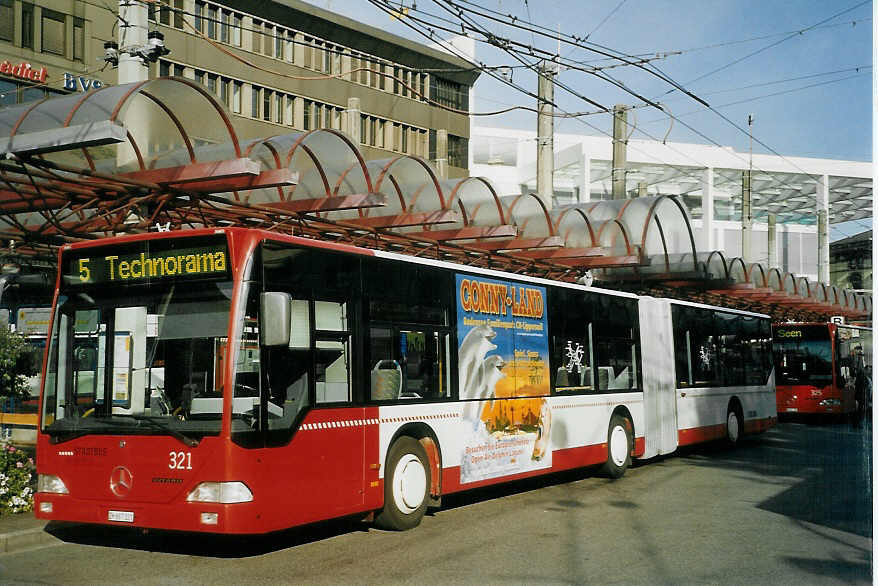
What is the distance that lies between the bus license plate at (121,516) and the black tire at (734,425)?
15.4 metres

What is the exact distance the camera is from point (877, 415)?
20.3 feet

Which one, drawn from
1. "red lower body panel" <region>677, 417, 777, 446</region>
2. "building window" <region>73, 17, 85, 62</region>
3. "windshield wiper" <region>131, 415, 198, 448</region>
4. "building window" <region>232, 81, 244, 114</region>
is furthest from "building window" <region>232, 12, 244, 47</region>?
"windshield wiper" <region>131, 415, 198, 448</region>

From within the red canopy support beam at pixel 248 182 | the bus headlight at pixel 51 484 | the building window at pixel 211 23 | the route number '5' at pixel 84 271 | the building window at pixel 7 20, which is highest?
the building window at pixel 211 23

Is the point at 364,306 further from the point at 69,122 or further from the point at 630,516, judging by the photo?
the point at 69,122

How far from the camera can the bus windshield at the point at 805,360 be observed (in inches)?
1261

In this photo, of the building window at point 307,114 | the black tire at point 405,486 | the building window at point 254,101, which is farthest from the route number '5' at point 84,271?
the building window at point 307,114

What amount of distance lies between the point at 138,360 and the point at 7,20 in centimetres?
2918

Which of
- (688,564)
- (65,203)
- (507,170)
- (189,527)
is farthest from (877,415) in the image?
(507,170)

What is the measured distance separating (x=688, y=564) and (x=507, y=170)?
68.3m

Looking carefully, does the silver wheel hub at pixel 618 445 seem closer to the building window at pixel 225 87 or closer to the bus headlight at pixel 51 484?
the bus headlight at pixel 51 484

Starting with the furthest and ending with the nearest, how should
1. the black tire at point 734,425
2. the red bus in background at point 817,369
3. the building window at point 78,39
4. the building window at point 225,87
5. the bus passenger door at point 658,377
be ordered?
the building window at point 225,87 → the building window at point 78,39 → the red bus in background at point 817,369 → the black tire at point 734,425 → the bus passenger door at point 658,377

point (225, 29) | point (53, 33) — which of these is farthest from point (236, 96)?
point (53, 33)

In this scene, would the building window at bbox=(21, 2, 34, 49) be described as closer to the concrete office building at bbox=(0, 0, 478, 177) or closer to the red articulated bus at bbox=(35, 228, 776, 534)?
the concrete office building at bbox=(0, 0, 478, 177)

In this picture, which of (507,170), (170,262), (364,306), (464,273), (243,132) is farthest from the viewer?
(507,170)
